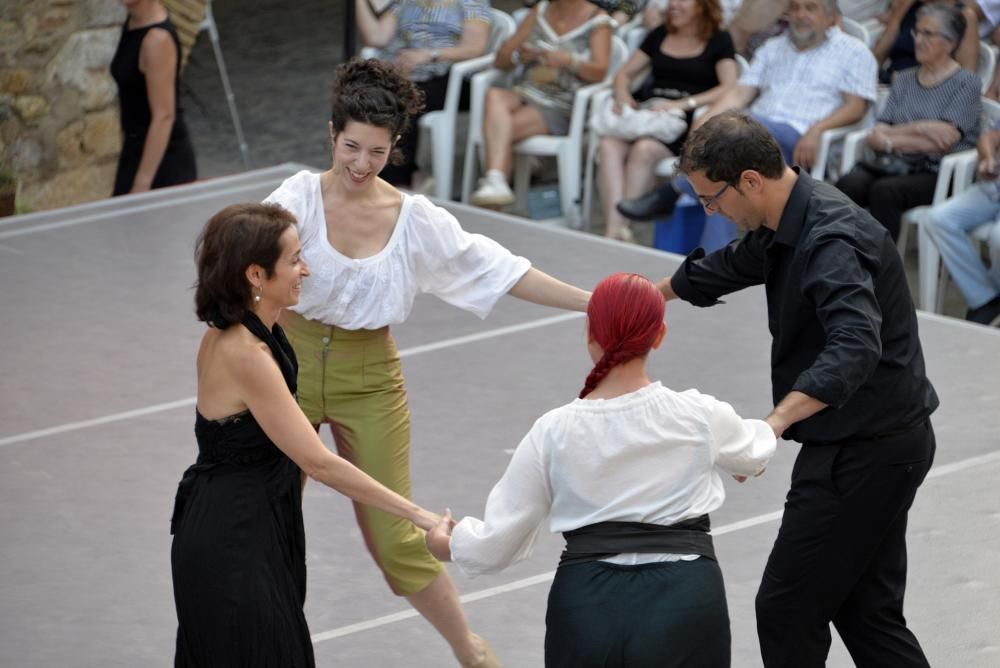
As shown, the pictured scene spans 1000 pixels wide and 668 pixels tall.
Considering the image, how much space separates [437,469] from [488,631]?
44.7 inches

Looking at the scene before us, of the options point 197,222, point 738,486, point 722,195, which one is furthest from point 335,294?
point 197,222

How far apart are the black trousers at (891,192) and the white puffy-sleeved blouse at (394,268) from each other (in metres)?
3.94

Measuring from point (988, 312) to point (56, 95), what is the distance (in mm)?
5762

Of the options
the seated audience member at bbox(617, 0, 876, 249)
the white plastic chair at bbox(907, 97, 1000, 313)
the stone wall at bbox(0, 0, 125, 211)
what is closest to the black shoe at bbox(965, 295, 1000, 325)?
the white plastic chair at bbox(907, 97, 1000, 313)

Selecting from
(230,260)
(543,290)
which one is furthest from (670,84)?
(230,260)

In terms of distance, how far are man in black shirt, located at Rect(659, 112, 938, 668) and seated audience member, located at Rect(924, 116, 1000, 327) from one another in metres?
4.06

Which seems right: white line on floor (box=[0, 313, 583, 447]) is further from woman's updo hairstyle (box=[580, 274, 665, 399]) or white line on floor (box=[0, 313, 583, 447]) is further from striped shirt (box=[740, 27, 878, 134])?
woman's updo hairstyle (box=[580, 274, 665, 399])

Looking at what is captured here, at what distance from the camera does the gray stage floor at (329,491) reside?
454cm

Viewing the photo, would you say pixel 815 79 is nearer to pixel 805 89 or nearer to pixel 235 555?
pixel 805 89

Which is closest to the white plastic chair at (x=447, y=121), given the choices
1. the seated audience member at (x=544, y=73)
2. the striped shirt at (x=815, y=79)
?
the seated audience member at (x=544, y=73)

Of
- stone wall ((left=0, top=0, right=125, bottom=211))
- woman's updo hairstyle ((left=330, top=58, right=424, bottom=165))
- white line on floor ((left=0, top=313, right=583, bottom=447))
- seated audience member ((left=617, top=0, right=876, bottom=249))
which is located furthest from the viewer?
stone wall ((left=0, top=0, right=125, bottom=211))

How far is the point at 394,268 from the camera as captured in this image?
4.10 m

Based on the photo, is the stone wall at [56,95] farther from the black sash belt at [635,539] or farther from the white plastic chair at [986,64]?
the black sash belt at [635,539]

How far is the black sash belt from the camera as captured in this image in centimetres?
298
